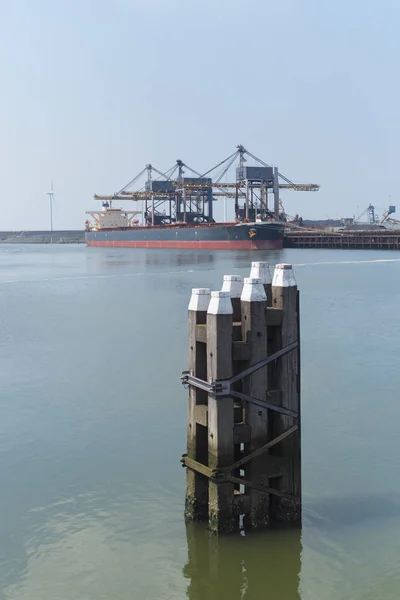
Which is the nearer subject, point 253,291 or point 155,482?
point 253,291

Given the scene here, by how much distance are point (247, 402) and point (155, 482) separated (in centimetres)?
291

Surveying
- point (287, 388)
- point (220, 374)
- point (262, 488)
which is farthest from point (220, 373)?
point (262, 488)

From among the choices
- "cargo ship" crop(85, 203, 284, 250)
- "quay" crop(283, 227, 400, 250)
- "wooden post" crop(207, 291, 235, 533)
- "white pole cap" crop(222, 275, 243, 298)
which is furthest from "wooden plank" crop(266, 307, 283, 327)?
"quay" crop(283, 227, 400, 250)

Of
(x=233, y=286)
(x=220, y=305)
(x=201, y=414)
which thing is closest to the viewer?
(x=220, y=305)

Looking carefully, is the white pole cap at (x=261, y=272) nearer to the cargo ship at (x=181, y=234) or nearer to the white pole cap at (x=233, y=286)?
the white pole cap at (x=233, y=286)

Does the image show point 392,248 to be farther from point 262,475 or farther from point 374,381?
point 262,475

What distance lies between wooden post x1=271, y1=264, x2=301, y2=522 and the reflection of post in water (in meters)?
0.31

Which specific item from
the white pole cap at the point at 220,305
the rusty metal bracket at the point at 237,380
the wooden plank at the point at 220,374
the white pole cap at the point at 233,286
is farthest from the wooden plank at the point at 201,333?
the white pole cap at the point at 233,286

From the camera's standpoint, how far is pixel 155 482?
394 inches

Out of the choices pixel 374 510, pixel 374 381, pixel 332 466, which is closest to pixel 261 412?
pixel 374 510

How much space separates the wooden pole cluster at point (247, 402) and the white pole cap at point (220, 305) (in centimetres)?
1

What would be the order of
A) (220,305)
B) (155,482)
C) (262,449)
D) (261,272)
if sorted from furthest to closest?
(155,482), (261,272), (262,449), (220,305)

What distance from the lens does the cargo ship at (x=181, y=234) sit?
308 ft

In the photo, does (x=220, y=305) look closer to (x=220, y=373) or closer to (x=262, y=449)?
(x=220, y=373)
